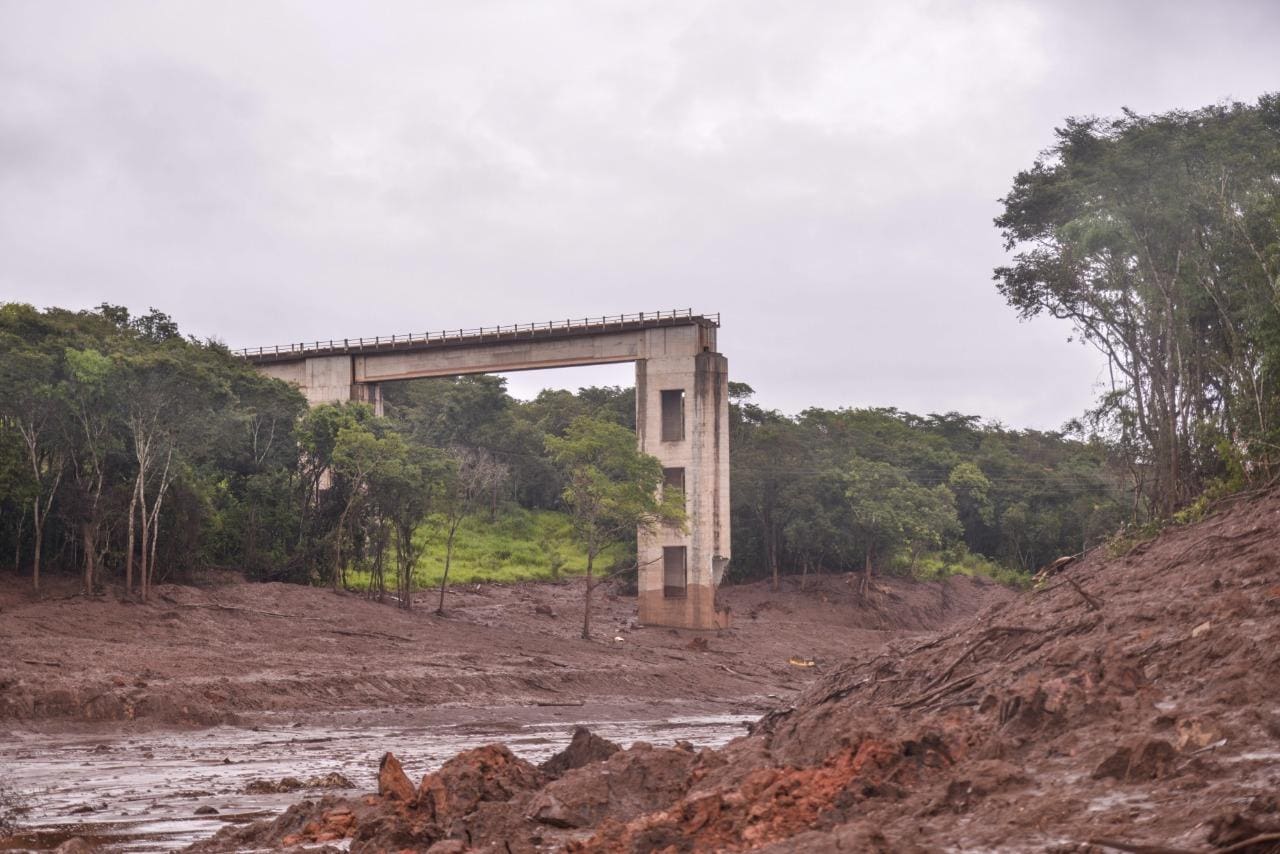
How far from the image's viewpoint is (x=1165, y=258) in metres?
31.9

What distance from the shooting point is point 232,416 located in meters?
39.8

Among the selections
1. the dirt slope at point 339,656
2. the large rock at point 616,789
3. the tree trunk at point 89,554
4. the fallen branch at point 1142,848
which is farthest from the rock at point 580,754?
the tree trunk at point 89,554

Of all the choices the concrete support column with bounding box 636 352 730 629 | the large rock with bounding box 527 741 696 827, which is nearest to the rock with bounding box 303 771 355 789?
the large rock with bounding box 527 741 696 827

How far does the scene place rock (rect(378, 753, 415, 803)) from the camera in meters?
11.9

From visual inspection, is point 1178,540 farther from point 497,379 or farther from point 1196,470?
point 497,379

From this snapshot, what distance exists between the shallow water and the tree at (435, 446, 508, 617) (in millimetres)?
17327

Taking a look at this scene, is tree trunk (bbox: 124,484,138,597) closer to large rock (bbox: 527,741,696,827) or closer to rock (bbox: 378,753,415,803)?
rock (bbox: 378,753,415,803)

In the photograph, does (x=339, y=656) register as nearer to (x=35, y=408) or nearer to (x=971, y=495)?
(x=35, y=408)

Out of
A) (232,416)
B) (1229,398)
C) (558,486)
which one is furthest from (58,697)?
(558,486)

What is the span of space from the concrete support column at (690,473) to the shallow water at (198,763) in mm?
19786

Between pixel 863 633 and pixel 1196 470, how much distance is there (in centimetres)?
3245

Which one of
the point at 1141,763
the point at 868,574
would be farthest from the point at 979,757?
the point at 868,574

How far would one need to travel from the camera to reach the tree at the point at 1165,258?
27.3 metres

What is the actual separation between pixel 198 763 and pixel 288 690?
9.08 meters
